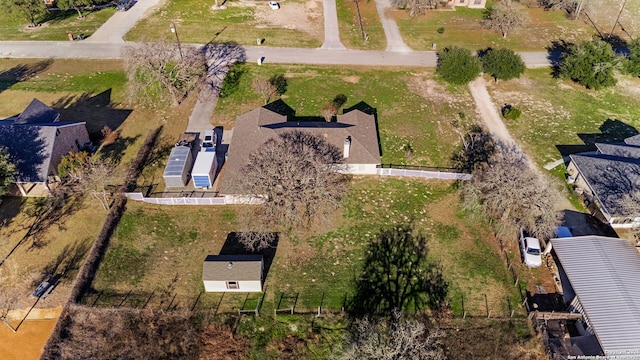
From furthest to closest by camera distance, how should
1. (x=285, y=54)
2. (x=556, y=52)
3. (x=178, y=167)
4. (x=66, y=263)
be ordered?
(x=556, y=52), (x=285, y=54), (x=178, y=167), (x=66, y=263)

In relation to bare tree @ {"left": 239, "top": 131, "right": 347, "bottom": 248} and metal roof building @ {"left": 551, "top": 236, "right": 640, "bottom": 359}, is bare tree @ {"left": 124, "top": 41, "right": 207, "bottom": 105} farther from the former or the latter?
metal roof building @ {"left": 551, "top": 236, "right": 640, "bottom": 359}

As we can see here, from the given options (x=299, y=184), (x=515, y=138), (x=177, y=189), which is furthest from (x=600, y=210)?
(x=177, y=189)

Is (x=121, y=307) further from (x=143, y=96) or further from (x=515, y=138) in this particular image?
(x=515, y=138)

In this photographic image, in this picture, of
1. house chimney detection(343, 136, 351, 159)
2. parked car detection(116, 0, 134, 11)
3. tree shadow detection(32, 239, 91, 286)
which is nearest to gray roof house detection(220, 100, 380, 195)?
house chimney detection(343, 136, 351, 159)

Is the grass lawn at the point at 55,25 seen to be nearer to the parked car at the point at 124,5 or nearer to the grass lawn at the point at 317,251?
the parked car at the point at 124,5

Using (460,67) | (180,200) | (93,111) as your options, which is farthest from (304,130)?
(93,111)

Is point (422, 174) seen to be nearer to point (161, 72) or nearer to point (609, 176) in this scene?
point (609, 176)

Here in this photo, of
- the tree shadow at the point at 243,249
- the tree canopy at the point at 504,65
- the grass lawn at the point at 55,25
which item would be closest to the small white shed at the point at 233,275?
the tree shadow at the point at 243,249
